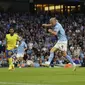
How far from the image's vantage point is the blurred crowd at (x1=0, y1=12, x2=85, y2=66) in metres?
33.3

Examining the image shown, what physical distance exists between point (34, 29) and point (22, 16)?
9.90ft

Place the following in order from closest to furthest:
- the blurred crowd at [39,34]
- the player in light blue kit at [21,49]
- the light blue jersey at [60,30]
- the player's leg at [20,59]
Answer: the light blue jersey at [60,30]
the player in light blue kit at [21,49]
the player's leg at [20,59]
the blurred crowd at [39,34]

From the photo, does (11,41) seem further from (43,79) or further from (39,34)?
(39,34)

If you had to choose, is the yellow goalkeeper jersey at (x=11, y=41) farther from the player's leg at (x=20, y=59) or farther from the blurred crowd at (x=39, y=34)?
the blurred crowd at (x=39, y=34)

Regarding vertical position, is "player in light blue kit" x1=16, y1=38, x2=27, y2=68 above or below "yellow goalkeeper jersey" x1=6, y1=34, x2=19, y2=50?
below

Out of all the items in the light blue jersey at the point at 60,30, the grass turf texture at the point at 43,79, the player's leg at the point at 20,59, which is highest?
the light blue jersey at the point at 60,30

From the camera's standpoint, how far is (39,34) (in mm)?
38000

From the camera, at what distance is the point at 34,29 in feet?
128

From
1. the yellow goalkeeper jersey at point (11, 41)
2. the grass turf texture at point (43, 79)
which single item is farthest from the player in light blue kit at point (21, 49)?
the grass turf texture at point (43, 79)

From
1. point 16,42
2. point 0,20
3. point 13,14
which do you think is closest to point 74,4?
point 13,14

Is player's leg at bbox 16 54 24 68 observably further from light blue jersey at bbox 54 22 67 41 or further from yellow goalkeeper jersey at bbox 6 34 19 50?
light blue jersey at bbox 54 22 67 41

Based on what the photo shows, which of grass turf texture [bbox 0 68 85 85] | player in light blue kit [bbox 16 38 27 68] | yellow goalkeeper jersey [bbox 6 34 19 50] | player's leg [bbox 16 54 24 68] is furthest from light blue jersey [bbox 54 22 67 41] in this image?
player's leg [bbox 16 54 24 68]

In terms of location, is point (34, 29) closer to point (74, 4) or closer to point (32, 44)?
point (32, 44)

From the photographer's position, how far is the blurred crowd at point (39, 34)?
109ft
